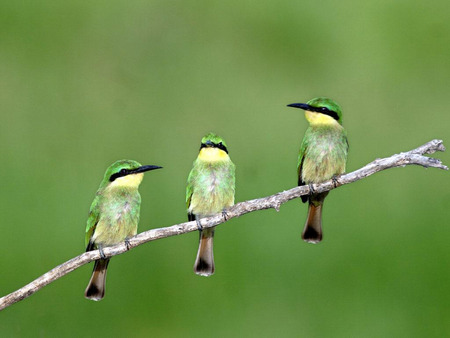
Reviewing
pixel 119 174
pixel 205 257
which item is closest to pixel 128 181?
pixel 119 174

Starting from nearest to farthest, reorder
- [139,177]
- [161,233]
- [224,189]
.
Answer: [161,233] → [139,177] → [224,189]

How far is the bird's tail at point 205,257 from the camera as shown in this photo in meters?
2.86

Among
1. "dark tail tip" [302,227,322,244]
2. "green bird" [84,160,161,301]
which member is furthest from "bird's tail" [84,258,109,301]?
"dark tail tip" [302,227,322,244]

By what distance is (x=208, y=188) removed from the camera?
9.20 ft

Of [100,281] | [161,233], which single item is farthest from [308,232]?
[100,281]

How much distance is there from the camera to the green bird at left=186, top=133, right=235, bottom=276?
9.12 feet

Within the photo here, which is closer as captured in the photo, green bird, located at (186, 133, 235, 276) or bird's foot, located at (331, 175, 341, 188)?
bird's foot, located at (331, 175, 341, 188)

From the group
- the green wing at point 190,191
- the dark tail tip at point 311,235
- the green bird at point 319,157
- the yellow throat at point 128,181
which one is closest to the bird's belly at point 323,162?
the green bird at point 319,157

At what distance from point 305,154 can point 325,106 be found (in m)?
0.30

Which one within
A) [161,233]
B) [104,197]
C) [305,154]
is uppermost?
[305,154]

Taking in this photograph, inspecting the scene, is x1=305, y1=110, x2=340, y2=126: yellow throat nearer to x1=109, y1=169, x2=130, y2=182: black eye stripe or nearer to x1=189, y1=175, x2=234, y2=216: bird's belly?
x1=189, y1=175, x2=234, y2=216: bird's belly

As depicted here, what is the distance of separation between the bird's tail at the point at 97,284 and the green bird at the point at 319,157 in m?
0.94

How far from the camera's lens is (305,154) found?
289 cm

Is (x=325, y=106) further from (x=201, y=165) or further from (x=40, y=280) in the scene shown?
(x=40, y=280)
